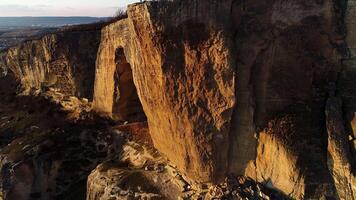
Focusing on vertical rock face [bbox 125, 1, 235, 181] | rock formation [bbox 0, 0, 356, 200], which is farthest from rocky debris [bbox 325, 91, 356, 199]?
vertical rock face [bbox 125, 1, 235, 181]

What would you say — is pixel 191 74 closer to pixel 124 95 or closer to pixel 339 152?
pixel 339 152

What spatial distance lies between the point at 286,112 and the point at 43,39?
66.1 ft

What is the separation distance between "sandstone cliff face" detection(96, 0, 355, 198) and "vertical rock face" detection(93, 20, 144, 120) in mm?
6626

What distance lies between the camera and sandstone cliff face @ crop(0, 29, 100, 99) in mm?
24719

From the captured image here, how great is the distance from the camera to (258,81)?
1335 centimetres

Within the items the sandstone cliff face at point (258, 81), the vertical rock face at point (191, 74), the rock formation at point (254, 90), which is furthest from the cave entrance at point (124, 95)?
the sandstone cliff face at point (258, 81)

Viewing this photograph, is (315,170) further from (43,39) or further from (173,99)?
(43,39)

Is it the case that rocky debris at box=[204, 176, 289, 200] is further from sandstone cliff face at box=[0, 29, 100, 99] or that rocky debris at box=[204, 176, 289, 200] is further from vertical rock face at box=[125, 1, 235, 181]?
sandstone cliff face at box=[0, 29, 100, 99]

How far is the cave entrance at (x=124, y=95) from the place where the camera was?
68.9 feet

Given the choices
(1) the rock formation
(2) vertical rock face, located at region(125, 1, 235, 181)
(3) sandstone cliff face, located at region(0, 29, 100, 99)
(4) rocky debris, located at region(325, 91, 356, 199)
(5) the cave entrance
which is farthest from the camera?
(3) sandstone cliff face, located at region(0, 29, 100, 99)

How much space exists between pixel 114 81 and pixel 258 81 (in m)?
10.2

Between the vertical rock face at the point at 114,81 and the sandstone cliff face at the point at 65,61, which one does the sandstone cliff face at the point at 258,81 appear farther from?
the sandstone cliff face at the point at 65,61

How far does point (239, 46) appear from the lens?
1314 cm

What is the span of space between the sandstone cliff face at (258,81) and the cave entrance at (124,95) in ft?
22.4
